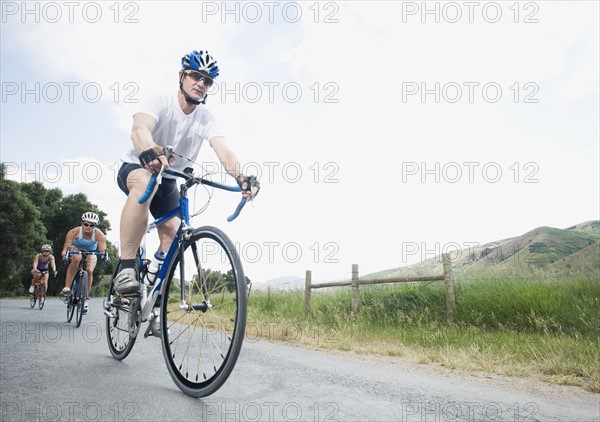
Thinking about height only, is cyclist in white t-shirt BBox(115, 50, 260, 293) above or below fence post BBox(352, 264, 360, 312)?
above

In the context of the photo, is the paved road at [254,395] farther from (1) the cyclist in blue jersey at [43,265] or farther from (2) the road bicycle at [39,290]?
(1) the cyclist in blue jersey at [43,265]

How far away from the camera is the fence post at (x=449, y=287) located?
10820mm

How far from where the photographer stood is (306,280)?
15258mm

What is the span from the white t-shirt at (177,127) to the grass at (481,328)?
4.28 meters

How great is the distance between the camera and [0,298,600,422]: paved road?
3033 mm

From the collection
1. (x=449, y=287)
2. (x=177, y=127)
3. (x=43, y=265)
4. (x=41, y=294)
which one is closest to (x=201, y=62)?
(x=177, y=127)

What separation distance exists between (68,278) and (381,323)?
7.17 m

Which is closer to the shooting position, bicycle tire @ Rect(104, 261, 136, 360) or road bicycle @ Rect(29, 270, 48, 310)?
bicycle tire @ Rect(104, 261, 136, 360)

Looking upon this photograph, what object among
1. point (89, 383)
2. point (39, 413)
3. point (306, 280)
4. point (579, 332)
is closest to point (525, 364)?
point (579, 332)

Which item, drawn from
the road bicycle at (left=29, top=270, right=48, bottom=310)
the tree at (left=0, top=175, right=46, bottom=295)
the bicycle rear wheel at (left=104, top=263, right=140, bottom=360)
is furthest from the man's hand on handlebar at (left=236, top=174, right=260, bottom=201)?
the tree at (left=0, top=175, right=46, bottom=295)

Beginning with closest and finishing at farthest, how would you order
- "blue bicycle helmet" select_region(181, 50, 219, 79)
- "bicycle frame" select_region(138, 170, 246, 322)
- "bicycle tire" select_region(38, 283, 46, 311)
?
"bicycle frame" select_region(138, 170, 246, 322)
"blue bicycle helmet" select_region(181, 50, 219, 79)
"bicycle tire" select_region(38, 283, 46, 311)

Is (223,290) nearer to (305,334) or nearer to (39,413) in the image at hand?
(39,413)

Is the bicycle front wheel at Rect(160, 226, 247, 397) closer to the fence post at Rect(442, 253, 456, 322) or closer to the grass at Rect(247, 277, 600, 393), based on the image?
the grass at Rect(247, 277, 600, 393)

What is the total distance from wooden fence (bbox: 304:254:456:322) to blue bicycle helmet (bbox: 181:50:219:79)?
874 cm
